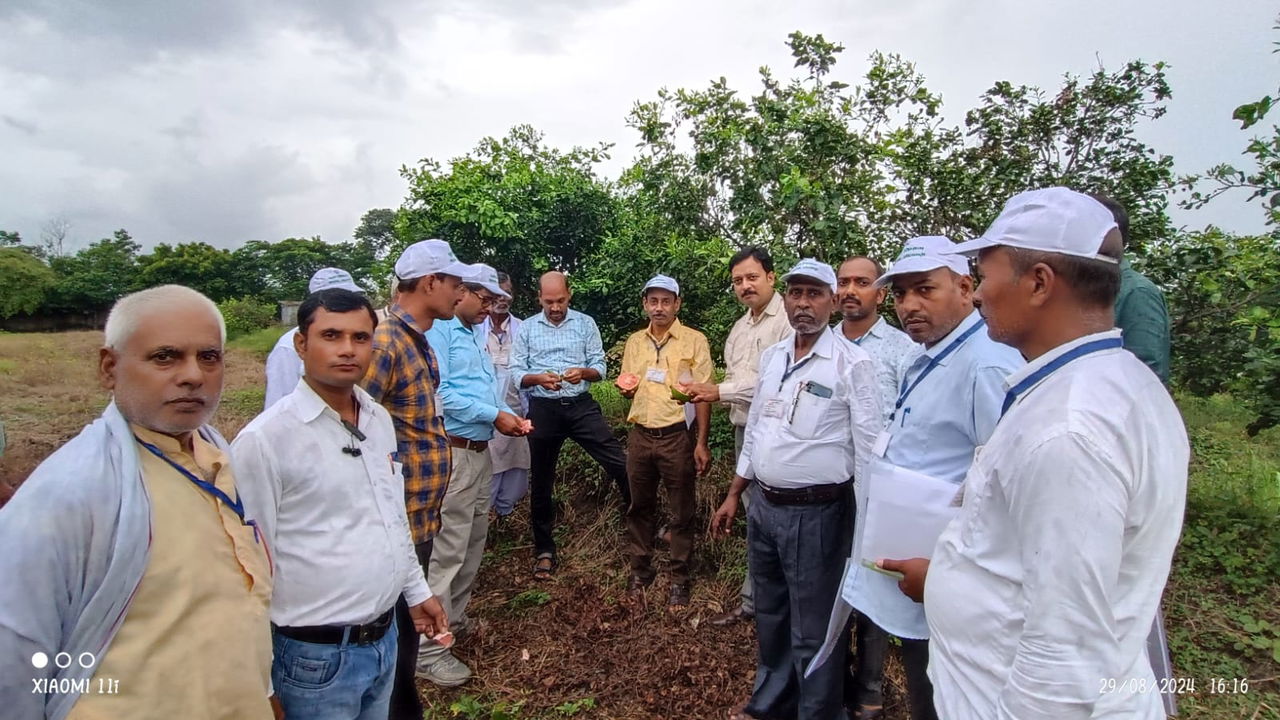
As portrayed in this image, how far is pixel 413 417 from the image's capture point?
2949 millimetres

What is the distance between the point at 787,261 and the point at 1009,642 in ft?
11.8

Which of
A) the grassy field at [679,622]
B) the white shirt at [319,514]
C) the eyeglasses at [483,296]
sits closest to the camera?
the white shirt at [319,514]

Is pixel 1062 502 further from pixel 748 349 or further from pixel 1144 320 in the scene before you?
pixel 748 349

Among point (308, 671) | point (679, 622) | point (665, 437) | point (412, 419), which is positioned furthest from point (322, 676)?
point (665, 437)

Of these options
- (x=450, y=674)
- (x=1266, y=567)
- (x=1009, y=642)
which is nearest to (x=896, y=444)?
(x=1009, y=642)

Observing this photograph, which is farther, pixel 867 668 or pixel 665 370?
pixel 665 370

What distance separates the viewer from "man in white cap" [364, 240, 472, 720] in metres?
2.89

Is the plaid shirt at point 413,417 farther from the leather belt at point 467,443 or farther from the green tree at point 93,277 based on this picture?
the green tree at point 93,277

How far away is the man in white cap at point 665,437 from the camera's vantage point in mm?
4441

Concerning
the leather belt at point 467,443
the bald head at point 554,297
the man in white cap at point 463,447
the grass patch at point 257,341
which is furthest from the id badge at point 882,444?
the grass patch at point 257,341

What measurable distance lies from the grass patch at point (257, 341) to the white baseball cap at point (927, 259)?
2195 cm

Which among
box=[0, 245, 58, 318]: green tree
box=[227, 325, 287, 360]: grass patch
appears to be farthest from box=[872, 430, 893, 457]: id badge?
box=[0, 245, 58, 318]: green tree

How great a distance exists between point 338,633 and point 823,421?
82.1 inches

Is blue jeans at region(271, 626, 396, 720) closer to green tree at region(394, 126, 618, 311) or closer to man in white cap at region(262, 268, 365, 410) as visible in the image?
man in white cap at region(262, 268, 365, 410)
